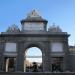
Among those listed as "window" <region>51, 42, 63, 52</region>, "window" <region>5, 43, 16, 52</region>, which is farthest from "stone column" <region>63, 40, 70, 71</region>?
"window" <region>5, 43, 16, 52</region>

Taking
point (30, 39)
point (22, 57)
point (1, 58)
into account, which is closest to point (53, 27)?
point (30, 39)

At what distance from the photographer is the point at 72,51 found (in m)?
38.5

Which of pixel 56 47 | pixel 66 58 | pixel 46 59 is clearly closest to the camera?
pixel 46 59

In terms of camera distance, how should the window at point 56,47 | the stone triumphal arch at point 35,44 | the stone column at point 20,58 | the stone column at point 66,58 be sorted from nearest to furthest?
the stone column at point 20,58
the stone column at point 66,58
the stone triumphal arch at point 35,44
the window at point 56,47

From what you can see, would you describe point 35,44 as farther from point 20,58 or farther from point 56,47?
point 56,47

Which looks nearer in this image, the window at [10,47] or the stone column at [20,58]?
the stone column at [20,58]

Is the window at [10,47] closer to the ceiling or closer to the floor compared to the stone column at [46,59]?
closer to the ceiling

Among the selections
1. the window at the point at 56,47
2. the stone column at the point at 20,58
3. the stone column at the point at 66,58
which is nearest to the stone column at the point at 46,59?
the window at the point at 56,47

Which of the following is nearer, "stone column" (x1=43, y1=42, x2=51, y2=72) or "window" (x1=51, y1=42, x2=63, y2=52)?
"stone column" (x1=43, y1=42, x2=51, y2=72)

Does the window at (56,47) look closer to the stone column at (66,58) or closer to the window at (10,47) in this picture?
the stone column at (66,58)

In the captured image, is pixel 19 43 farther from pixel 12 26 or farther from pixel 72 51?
A: pixel 72 51

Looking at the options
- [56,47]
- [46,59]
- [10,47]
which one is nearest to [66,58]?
[56,47]

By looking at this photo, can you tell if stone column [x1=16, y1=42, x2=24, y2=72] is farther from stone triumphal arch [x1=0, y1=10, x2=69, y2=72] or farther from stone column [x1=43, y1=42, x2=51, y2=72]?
stone column [x1=43, y1=42, x2=51, y2=72]

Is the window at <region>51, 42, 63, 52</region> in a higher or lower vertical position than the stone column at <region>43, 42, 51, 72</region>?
higher
